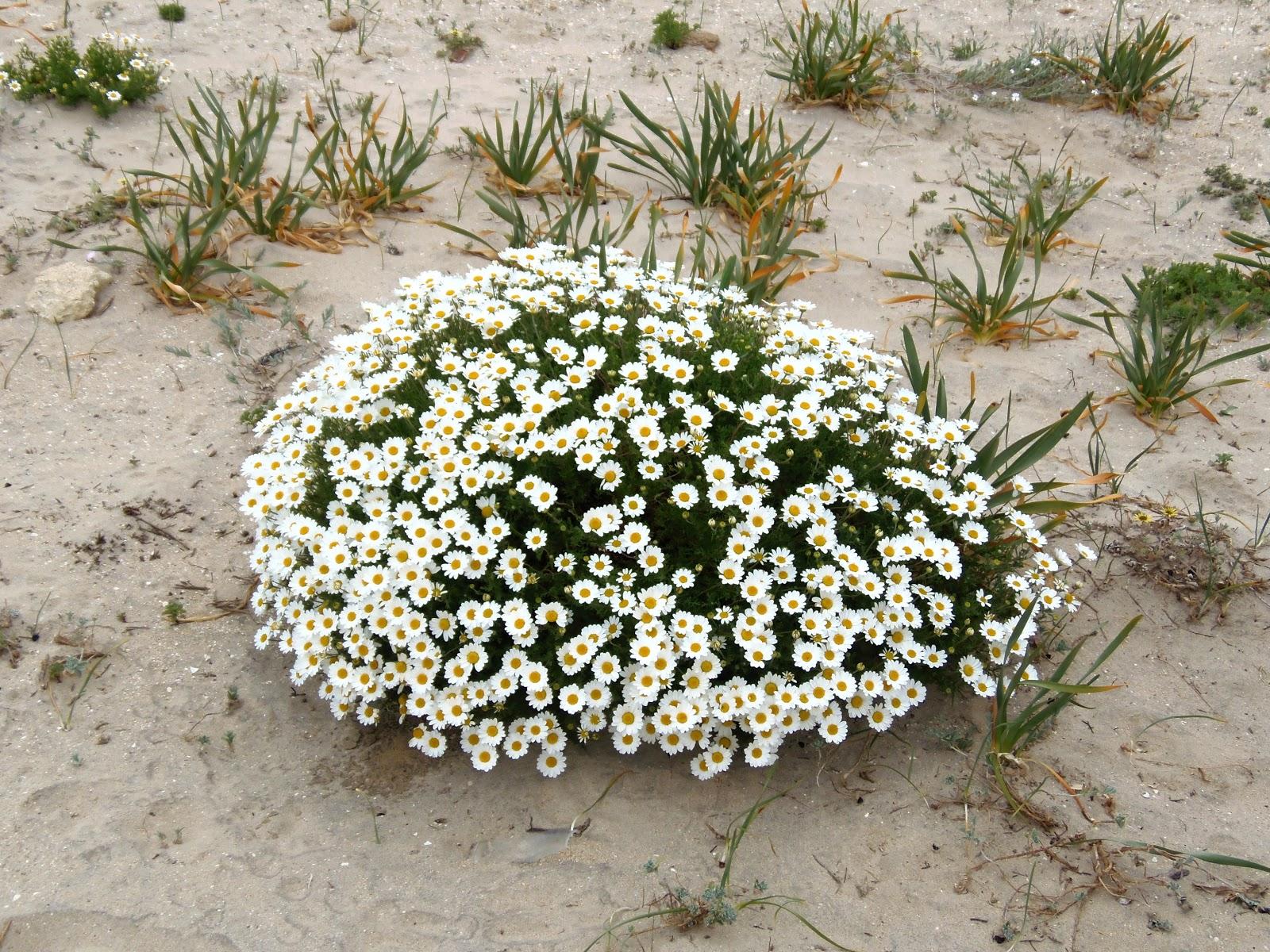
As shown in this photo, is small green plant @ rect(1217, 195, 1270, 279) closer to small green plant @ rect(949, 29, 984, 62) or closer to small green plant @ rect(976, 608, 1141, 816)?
small green plant @ rect(949, 29, 984, 62)

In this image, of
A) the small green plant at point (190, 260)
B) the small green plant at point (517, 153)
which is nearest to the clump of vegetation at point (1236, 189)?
the small green plant at point (517, 153)

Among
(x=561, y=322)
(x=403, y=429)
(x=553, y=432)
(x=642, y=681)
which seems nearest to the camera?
(x=642, y=681)

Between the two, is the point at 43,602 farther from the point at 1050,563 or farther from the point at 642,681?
the point at 1050,563

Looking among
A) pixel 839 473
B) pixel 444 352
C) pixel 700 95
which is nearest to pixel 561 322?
pixel 444 352

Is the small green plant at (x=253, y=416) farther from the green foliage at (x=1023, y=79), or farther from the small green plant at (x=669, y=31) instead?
Answer: the green foliage at (x=1023, y=79)

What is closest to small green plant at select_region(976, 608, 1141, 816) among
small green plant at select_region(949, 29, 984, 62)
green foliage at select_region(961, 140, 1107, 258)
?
green foliage at select_region(961, 140, 1107, 258)

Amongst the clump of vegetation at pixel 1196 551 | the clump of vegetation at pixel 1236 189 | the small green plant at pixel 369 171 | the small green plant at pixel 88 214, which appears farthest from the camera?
the clump of vegetation at pixel 1236 189
